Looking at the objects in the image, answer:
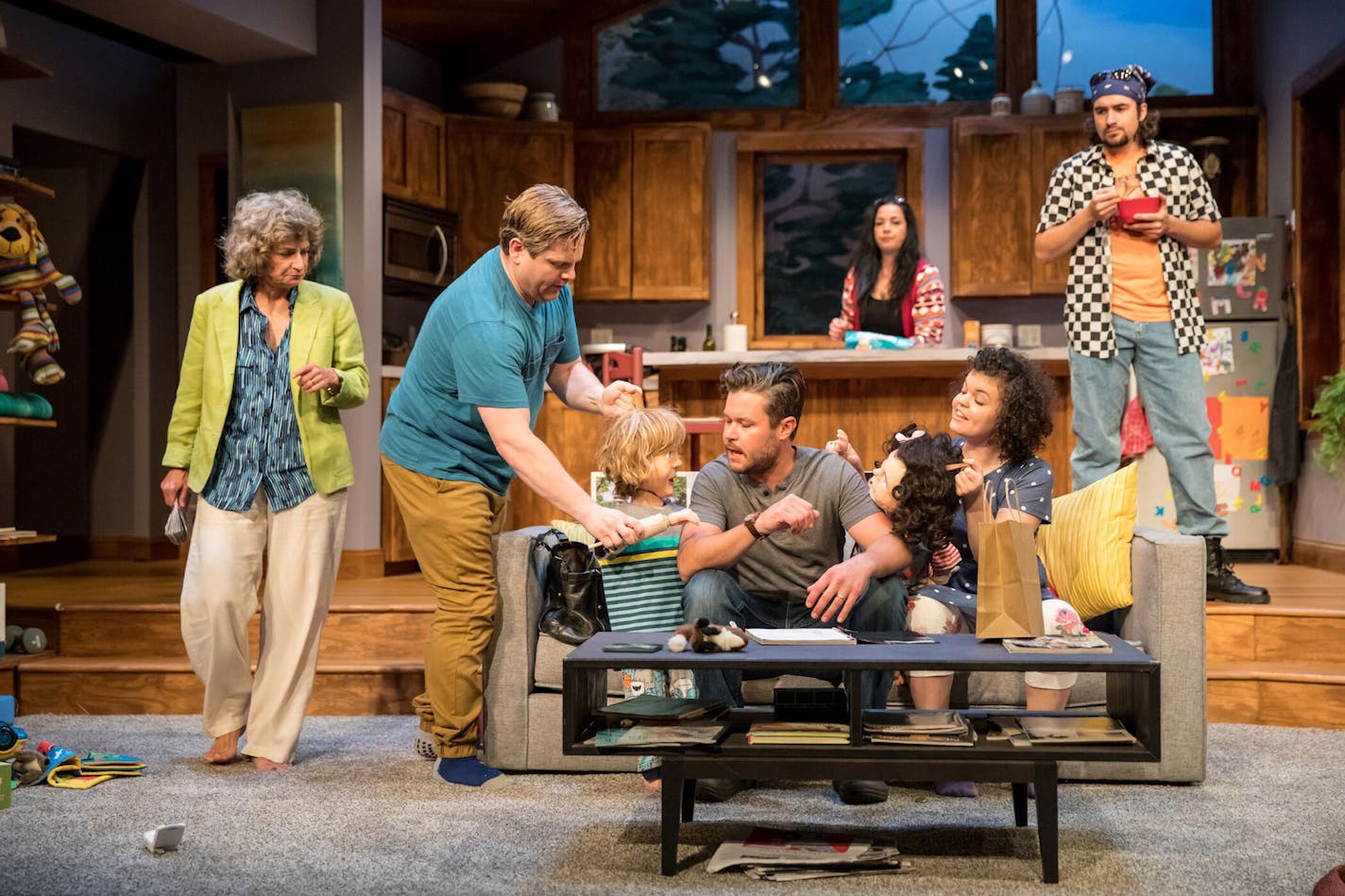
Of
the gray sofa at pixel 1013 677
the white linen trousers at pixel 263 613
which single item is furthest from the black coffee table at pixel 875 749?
the white linen trousers at pixel 263 613

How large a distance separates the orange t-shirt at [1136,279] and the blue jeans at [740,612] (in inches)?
63.6

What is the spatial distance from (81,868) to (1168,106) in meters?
6.81

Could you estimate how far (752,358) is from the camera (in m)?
6.07

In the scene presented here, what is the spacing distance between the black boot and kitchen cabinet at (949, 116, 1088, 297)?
3274 millimetres

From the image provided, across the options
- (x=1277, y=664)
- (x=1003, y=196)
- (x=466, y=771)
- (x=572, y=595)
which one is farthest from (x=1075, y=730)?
(x=1003, y=196)

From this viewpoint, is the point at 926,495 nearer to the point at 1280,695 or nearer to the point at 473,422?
the point at 473,422

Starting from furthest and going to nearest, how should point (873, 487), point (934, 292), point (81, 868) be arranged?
1. point (934, 292)
2. point (873, 487)
3. point (81, 868)

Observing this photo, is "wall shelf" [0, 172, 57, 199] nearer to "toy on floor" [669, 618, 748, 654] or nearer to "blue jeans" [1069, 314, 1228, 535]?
"toy on floor" [669, 618, 748, 654]

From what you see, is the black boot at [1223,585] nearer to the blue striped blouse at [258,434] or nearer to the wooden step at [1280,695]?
the wooden step at [1280,695]

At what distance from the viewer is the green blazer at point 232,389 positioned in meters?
3.51

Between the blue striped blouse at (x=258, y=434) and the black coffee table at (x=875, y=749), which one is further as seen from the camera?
the blue striped blouse at (x=258, y=434)

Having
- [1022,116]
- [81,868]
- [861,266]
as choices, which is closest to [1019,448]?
[81,868]

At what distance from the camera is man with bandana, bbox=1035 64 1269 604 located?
4.26 metres

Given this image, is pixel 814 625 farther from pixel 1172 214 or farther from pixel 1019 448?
pixel 1172 214
